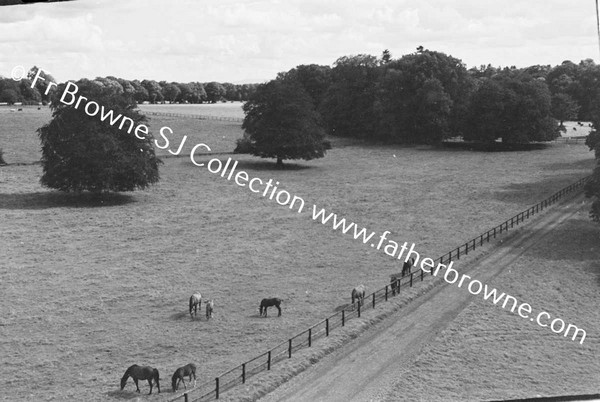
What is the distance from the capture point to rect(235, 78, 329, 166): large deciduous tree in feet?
142

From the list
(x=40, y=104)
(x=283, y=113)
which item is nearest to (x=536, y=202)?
(x=283, y=113)

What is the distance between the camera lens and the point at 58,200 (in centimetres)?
3219

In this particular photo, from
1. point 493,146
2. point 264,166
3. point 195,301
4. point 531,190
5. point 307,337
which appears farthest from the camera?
point 264,166

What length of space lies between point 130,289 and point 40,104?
13835 mm

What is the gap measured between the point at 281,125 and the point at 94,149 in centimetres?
1517

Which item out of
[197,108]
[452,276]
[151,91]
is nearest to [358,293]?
[452,276]

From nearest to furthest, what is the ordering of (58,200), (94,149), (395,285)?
→ 1. (395,285)
2. (58,200)
3. (94,149)

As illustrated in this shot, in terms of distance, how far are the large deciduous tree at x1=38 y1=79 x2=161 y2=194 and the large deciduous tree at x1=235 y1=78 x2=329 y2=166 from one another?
11048 millimetres

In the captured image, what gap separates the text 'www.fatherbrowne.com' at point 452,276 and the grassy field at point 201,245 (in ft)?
2.30

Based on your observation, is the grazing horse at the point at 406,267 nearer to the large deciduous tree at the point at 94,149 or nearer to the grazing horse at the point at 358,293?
the grazing horse at the point at 358,293

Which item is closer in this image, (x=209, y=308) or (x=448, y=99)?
(x=209, y=308)

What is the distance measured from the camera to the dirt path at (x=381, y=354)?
1245cm

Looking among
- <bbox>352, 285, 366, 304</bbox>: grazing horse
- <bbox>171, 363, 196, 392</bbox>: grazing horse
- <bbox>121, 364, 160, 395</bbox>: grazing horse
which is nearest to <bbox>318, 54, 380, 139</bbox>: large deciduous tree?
<bbox>352, 285, 366, 304</bbox>: grazing horse

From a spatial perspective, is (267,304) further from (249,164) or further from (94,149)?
(249,164)
